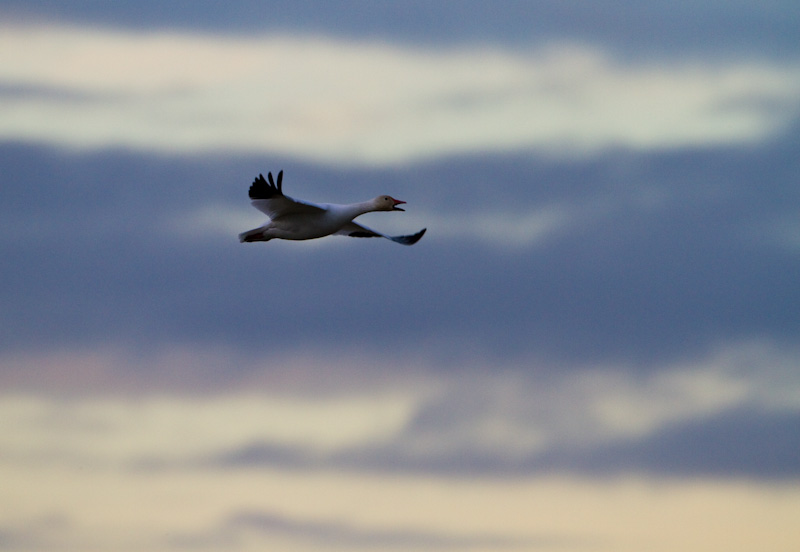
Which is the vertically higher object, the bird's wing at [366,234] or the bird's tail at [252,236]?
the bird's wing at [366,234]

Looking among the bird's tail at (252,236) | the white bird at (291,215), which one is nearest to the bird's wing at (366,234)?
the white bird at (291,215)

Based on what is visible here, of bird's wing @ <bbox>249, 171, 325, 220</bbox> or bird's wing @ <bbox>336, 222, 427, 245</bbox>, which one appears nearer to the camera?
bird's wing @ <bbox>249, 171, 325, 220</bbox>

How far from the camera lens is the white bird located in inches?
2422

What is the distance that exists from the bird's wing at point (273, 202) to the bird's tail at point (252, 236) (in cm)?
78

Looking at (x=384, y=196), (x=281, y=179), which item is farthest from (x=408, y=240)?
(x=281, y=179)

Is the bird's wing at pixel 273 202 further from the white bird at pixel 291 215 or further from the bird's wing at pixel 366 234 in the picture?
the bird's wing at pixel 366 234

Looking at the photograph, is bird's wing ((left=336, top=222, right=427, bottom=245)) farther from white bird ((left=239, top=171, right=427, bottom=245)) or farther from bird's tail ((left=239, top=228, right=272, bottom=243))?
bird's tail ((left=239, top=228, right=272, bottom=243))

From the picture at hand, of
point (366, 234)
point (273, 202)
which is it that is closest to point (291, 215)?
point (273, 202)

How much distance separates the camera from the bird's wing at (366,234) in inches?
2579

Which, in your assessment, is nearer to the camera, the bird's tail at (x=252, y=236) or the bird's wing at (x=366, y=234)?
the bird's tail at (x=252, y=236)

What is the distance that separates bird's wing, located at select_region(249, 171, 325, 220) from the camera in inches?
2418

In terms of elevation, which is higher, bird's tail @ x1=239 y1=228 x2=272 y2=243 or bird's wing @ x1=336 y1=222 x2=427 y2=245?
bird's wing @ x1=336 y1=222 x2=427 y2=245

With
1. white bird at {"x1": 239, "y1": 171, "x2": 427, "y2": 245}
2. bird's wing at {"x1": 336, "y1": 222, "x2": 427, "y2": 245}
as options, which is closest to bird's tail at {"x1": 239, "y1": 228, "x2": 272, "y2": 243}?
white bird at {"x1": 239, "y1": 171, "x2": 427, "y2": 245}

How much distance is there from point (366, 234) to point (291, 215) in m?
4.83
